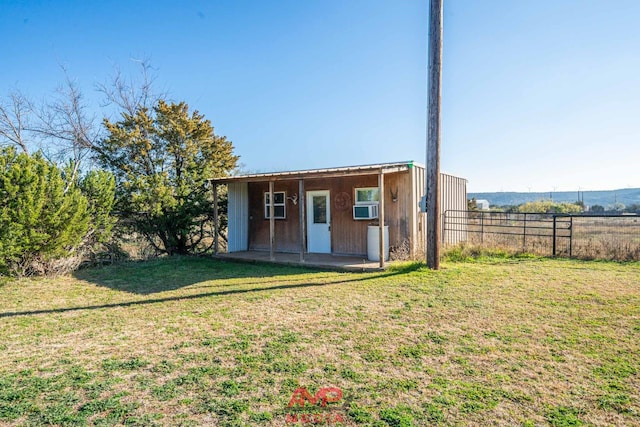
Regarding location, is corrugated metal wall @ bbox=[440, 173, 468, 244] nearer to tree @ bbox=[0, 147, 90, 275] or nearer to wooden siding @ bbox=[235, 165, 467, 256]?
wooden siding @ bbox=[235, 165, 467, 256]

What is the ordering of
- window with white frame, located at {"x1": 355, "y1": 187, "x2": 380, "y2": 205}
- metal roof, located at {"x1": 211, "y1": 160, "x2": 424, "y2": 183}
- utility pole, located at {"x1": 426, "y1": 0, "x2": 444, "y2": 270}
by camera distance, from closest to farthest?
utility pole, located at {"x1": 426, "y1": 0, "x2": 444, "y2": 270}
metal roof, located at {"x1": 211, "y1": 160, "x2": 424, "y2": 183}
window with white frame, located at {"x1": 355, "y1": 187, "x2": 380, "y2": 205}

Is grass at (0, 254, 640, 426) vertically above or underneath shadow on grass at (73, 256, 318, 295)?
above

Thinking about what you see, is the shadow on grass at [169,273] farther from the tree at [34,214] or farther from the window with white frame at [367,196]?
the window with white frame at [367,196]

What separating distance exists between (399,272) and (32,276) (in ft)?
27.1

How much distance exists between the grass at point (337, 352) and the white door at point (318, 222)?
3.59 metres

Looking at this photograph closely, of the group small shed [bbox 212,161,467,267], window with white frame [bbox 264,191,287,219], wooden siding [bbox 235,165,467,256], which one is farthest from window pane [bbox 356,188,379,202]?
window with white frame [bbox 264,191,287,219]

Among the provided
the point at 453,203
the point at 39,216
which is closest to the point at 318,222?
the point at 453,203

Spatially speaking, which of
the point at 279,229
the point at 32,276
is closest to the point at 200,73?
the point at 279,229

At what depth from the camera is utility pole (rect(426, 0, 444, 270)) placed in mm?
7191

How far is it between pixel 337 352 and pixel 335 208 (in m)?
6.75

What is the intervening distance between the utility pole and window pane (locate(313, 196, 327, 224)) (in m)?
3.68

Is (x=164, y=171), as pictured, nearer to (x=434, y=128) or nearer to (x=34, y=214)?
(x=34, y=214)

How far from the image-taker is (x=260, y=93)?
1395cm

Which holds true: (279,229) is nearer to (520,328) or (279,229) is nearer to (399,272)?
(399,272)
